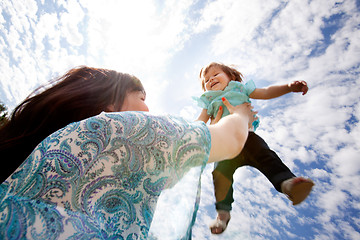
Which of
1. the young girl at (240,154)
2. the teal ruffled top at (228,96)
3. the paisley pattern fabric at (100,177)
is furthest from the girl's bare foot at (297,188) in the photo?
the paisley pattern fabric at (100,177)

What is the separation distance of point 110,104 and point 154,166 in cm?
78

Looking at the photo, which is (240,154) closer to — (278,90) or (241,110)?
(278,90)

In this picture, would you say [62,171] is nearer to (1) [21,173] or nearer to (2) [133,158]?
(1) [21,173]

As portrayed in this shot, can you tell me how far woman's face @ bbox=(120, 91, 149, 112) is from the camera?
167 cm

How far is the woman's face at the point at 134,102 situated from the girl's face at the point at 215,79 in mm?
2226

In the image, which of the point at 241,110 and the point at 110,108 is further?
the point at 241,110

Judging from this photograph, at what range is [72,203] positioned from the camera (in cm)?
81

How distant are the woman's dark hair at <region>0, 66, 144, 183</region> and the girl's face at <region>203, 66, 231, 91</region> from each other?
2494 millimetres

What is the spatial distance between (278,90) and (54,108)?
3.28 meters

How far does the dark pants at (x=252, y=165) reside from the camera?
270 centimetres

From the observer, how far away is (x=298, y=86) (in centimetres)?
306

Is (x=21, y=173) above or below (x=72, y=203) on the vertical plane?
above

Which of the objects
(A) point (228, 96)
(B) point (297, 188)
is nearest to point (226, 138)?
(B) point (297, 188)

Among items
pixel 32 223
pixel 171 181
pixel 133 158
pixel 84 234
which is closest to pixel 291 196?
pixel 171 181
